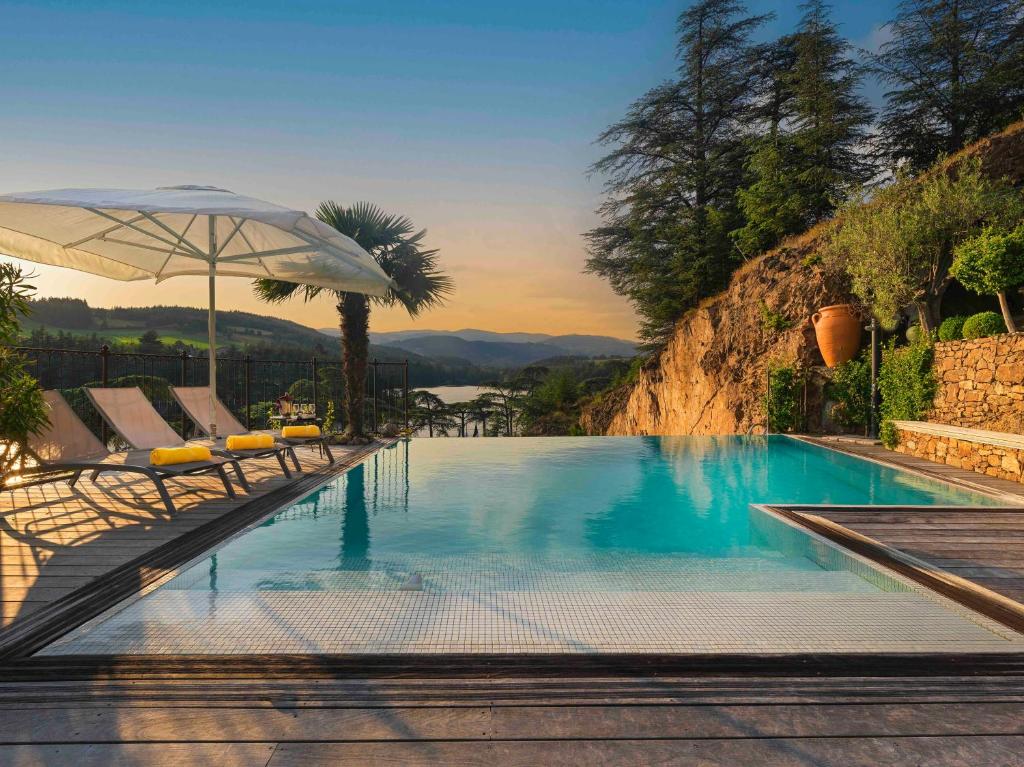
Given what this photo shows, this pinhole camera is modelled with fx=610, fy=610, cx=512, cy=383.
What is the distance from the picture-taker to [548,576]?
12.5 feet

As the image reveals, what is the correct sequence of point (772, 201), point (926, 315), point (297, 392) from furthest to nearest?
point (772, 201) → point (297, 392) → point (926, 315)

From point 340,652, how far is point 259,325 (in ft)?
96.3

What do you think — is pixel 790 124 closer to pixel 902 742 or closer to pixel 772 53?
pixel 772 53

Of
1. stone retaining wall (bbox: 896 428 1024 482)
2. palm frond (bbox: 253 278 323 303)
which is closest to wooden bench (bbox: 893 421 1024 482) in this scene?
stone retaining wall (bbox: 896 428 1024 482)

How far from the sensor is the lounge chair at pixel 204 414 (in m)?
7.52

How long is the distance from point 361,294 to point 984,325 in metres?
9.86

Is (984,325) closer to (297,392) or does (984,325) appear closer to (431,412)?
(297,392)

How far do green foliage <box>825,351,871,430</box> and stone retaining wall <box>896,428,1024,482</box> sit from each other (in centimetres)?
209

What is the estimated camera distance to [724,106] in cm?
2083

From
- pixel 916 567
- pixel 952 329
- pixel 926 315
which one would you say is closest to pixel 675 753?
pixel 916 567

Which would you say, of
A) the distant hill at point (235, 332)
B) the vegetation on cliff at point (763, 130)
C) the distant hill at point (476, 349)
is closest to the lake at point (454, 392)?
the distant hill at point (235, 332)

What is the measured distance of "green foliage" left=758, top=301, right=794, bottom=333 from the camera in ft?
47.4

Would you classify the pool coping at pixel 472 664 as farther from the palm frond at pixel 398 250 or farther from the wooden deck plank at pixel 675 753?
the palm frond at pixel 398 250

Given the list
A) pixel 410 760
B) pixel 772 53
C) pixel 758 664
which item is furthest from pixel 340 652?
pixel 772 53
